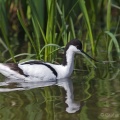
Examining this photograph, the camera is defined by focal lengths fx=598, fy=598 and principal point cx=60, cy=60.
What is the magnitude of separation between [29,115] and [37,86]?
1.64m

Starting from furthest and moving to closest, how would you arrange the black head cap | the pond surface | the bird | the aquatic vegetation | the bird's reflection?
the aquatic vegetation → the black head cap → the bird → the bird's reflection → the pond surface

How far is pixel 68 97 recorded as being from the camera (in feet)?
24.6

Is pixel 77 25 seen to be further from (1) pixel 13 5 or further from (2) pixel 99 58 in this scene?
(2) pixel 99 58

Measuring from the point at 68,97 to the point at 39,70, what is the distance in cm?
112

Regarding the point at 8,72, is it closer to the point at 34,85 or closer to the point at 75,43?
the point at 34,85

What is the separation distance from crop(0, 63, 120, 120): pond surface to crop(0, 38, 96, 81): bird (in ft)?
0.36

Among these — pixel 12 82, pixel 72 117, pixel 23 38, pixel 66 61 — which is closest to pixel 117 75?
pixel 66 61

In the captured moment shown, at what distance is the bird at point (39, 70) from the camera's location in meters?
8.48

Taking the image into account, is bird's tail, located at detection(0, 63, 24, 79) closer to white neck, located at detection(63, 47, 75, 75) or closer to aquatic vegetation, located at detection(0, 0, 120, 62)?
aquatic vegetation, located at detection(0, 0, 120, 62)

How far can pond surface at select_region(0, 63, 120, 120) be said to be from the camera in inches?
258

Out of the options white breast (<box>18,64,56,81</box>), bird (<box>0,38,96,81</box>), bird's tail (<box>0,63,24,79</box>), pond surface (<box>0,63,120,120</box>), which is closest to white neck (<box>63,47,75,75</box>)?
bird (<box>0,38,96,81</box>)

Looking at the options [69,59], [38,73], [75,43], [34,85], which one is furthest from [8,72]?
[75,43]

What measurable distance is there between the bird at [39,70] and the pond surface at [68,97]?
4.3 inches

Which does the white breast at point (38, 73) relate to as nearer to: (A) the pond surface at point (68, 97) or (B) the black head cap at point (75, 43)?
(A) the pond surface at point (68, 97)
